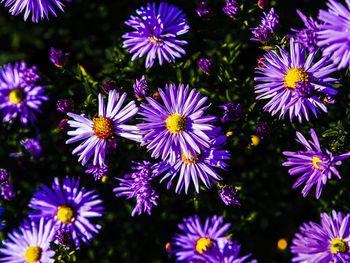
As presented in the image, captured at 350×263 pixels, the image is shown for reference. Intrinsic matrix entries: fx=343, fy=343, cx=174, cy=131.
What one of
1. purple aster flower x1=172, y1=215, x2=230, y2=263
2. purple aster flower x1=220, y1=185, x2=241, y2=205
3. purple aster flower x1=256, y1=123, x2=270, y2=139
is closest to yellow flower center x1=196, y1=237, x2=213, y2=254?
purple aster flower x1=172, y1=215, x2=230, y2=263

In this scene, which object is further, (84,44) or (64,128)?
(84,44)

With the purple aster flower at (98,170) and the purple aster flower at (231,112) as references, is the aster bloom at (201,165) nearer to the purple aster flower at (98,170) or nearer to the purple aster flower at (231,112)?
Result: the purple aster flower at (231,112)

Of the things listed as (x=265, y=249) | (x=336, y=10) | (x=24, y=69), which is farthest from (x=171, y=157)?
(x=265, y=249)

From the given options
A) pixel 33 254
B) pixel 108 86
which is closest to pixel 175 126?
pixel 108 86

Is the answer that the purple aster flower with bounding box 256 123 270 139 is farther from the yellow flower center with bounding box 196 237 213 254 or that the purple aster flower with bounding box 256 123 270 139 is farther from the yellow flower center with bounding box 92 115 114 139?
the yellow flower center with bounding box 92 115 114 139

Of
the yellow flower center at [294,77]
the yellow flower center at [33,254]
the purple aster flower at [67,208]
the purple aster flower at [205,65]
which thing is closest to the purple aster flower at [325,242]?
the yellow flower center at [294,77]

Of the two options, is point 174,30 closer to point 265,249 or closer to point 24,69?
point 24,69

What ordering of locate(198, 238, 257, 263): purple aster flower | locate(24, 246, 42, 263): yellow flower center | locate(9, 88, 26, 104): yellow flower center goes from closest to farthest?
1. locate(198, 238, 257, 263): purple aster flower
2. locate(24, 246, 42, 263): yellow flower center
3. locate(9, 88, 26, 104): yellow flower center
